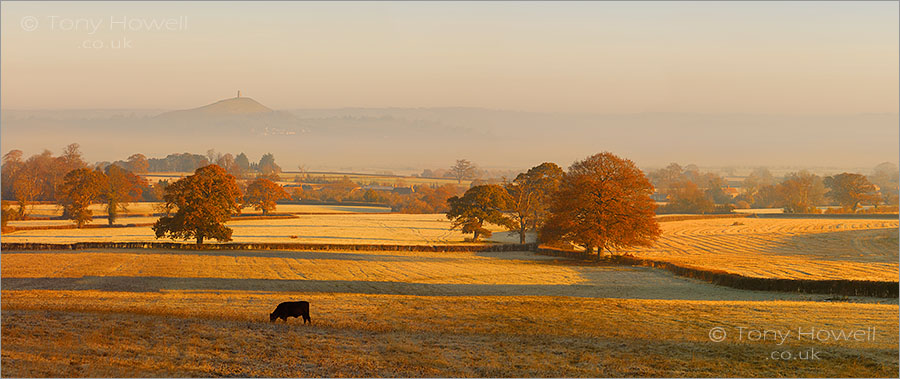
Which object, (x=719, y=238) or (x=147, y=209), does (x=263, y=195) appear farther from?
(x=719, y=238)

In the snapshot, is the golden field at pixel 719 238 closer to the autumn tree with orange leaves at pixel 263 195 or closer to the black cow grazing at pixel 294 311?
the autumn tree with orange leaves at pixel 263 195

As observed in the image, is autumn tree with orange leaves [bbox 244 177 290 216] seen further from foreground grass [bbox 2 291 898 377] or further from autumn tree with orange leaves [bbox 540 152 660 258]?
foreground grass [bbox 2 291 898 377]

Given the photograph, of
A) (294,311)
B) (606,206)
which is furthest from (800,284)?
(294,311)

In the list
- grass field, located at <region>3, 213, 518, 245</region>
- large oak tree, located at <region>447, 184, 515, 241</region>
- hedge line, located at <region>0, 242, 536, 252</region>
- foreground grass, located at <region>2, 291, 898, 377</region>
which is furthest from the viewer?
grass field, located at <region>3, 213, 518, 245</region>

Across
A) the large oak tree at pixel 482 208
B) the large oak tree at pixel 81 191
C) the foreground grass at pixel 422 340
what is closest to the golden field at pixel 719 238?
the large oak tree at pixel 482 208

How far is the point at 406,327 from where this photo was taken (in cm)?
2670

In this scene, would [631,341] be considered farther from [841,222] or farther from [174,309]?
[841,222]

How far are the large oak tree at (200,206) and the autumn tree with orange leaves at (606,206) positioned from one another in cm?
3311

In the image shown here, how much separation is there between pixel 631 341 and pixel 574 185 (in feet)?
133

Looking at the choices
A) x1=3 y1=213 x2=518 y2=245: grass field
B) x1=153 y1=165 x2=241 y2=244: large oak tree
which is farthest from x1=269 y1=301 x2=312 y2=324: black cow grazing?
x1=3 y1=213 x2=518 y2=245: grass field

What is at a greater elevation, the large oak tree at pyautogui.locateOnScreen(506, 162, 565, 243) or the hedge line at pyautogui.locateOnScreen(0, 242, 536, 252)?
the large oak tree at pyautogui.locateOnScreen(506, 162, 565, 243)

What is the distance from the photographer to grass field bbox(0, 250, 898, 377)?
65.5 feet

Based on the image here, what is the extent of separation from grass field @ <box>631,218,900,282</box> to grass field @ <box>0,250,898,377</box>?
601 inches

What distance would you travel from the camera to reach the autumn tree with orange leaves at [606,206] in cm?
6194
